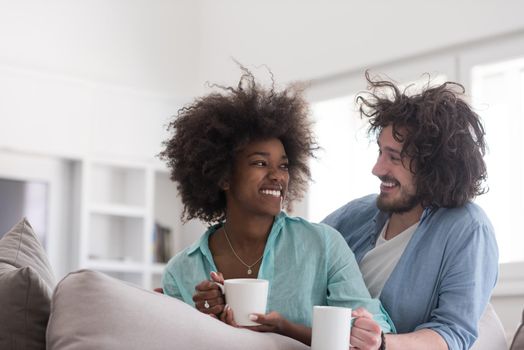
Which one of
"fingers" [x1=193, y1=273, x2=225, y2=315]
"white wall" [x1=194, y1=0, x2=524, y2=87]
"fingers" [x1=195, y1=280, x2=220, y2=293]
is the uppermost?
"white wall" [x1=194, y1=0, x2=524, y2=87]

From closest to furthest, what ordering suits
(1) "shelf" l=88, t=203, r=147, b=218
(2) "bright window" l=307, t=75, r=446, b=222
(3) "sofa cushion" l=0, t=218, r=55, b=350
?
(3) "sofa cushion" l=0, t=218, r=55, b=350
(2) "bright window" l=307, t=75, r=446, b=222
(1) "shelf" l=88, t=203, r=147, b=218

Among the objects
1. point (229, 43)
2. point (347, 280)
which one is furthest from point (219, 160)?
point (229, 43)

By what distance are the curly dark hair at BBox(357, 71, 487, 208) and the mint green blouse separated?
0.37 metres

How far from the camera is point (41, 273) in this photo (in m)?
1.90

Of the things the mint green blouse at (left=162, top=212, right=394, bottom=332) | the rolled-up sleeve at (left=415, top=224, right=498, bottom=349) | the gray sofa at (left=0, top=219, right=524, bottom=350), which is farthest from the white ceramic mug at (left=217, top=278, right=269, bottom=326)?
the rolled-up sleeve at (left=415, top=224, right=498, bottom=349)

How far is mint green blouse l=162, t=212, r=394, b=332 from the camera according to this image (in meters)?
2.01

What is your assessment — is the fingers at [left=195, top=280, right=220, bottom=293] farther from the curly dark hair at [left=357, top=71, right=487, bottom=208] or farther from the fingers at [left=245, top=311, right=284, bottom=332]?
the curly dark hair at [left=357, top=71, right=487, bottom=208]

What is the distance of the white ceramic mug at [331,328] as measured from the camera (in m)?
1.63

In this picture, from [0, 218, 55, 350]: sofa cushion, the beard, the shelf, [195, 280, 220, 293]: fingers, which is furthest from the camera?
the shelf

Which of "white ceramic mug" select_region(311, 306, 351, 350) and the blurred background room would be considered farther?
the blurred background room

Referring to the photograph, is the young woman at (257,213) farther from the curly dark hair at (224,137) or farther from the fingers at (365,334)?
the fingers at (365,334)

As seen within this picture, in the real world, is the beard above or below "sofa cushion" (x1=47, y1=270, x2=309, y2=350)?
above

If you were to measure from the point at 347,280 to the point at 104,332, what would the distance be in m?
0.76

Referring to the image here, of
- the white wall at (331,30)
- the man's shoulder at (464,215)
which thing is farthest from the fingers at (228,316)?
the white wall at (331,30)
